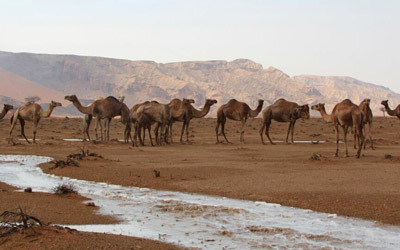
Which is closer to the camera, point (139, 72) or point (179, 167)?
point (179, 167)

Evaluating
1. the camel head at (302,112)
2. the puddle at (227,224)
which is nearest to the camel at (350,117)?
the camel head at (302,112)

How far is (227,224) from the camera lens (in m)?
8.88

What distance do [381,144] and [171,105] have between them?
36.2 ft

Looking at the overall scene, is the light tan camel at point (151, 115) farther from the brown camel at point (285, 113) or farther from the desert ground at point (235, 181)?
the brown camel at point (285, 113)

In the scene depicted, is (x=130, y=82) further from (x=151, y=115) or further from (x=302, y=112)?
(x=151, y=115)

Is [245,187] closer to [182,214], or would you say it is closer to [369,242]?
[182,214]

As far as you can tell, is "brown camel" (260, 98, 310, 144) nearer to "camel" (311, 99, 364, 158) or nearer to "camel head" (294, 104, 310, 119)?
"camel head" (294, 104, 310, 119)

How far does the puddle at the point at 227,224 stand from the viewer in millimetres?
7688

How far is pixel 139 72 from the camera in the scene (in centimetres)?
18800

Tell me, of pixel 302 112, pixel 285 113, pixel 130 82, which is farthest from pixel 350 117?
pixel 130 82

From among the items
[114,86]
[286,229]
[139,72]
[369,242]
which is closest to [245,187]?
[286,229]

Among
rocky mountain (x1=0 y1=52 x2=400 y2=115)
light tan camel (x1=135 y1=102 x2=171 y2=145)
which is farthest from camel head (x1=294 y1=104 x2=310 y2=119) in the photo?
rocky mountain (x1=0 y1=52 x2=400 y2=115)

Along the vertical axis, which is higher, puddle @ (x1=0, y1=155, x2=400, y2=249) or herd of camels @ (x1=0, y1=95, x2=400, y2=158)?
herd of camels @ (x1=0, y1=95, x2=400, y2=158)

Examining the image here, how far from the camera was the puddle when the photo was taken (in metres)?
7.69
